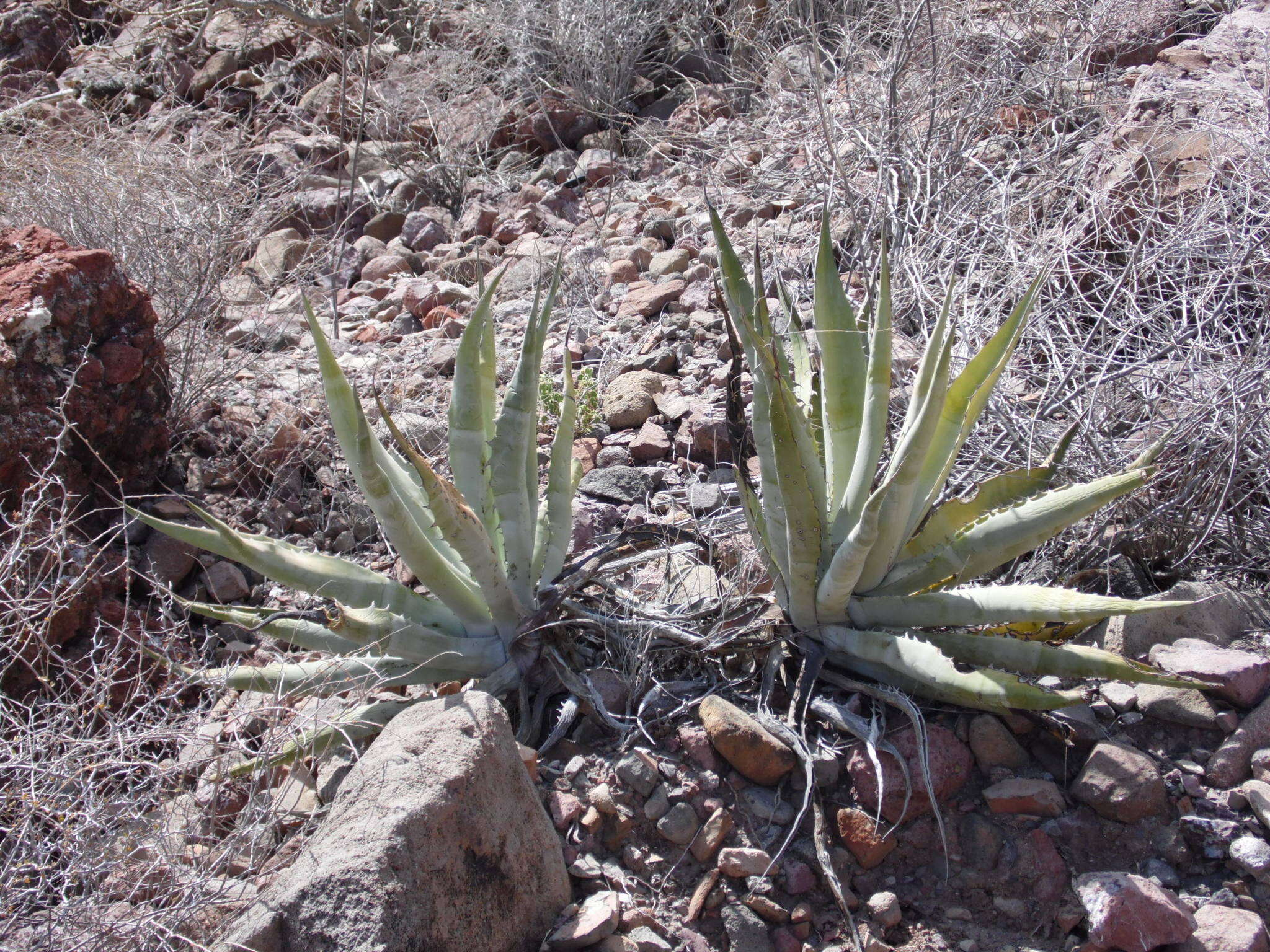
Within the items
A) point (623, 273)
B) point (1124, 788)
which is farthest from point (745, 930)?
point (623, 273)

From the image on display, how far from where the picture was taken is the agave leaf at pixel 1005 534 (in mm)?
2115

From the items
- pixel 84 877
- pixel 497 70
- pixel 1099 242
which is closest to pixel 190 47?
pixel 497 70

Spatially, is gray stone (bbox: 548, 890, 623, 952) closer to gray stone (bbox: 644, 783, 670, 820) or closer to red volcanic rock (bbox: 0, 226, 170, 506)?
gray stone (bbox: 644, 783, 670, 820)

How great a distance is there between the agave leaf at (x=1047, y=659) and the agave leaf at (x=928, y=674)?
0.18ft

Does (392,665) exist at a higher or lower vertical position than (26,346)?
lower

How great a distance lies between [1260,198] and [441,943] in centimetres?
332

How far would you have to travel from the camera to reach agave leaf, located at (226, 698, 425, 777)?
80.4 inches

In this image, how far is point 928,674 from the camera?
2018 mm

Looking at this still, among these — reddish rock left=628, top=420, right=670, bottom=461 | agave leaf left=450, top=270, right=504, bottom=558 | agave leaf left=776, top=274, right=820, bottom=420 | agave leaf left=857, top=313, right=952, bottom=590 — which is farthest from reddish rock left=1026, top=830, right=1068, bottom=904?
reddish rock left=628, top=420, right=670, bottom=461

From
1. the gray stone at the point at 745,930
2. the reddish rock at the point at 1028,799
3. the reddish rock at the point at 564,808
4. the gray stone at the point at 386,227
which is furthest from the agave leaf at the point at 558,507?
the gray stone at the point at 386,227

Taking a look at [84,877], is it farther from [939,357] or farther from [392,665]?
[939,357]

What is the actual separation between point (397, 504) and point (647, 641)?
0.66 m

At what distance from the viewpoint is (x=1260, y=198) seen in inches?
128

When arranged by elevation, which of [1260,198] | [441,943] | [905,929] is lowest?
[905,929]
